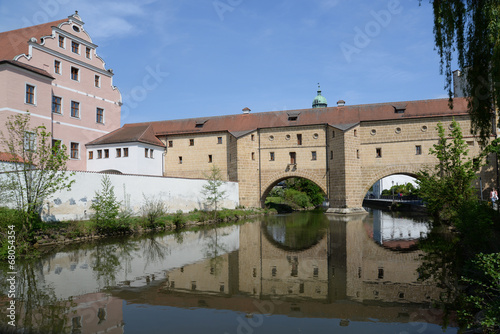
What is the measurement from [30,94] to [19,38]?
19.1 ft

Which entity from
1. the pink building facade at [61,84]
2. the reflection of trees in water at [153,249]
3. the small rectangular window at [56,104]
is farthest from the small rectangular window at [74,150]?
the reflection of trees in water at [153,249]

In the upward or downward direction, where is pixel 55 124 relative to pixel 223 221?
upward

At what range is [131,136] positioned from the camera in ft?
100

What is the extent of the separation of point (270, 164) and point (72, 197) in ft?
65.0

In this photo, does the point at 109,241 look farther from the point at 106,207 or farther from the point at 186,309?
the point at 186,309

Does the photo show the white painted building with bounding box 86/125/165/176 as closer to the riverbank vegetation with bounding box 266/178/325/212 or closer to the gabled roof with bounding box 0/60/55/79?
the gabled roof with bounding box 0/60/55/79

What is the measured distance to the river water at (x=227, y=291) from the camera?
5.93 meters

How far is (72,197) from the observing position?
17469mm

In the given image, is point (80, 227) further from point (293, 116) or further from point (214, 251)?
point (293, 116)

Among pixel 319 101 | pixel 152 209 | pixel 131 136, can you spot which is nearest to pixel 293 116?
pixel 131 136

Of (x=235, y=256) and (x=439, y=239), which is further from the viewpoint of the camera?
(x=439, y=239)

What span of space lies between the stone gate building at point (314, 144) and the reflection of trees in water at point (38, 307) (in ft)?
71.9

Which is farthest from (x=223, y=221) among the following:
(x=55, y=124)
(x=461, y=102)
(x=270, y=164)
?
(x=461, y=102)

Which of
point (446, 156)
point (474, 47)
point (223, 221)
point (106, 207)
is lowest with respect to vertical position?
point (223, 221)
